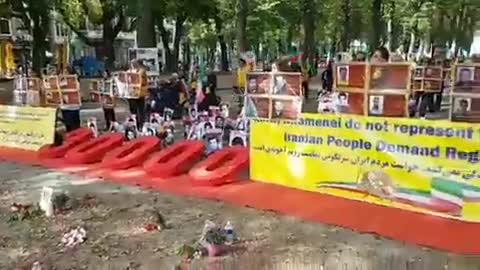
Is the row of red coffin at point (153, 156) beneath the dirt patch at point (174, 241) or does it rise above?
above

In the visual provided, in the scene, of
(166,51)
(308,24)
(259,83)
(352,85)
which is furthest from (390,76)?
(166,51)

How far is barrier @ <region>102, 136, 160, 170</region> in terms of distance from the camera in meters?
10.6

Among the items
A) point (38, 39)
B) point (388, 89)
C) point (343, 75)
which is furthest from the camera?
point (38, 39)

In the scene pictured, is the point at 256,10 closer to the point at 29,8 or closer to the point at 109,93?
the point at 29,8

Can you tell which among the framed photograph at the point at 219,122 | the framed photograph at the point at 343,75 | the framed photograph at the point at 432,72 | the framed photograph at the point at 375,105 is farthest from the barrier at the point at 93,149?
the framed photograph at the point at 432,72

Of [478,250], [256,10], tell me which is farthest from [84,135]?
[256,10]

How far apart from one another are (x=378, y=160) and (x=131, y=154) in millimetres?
4569

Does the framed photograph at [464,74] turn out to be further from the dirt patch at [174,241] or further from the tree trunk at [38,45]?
the tree trunk at [38,45]

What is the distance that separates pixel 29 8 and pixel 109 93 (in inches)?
743

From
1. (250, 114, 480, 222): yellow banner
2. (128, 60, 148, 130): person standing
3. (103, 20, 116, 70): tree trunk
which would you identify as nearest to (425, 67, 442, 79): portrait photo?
(128, 60, 148, 130): person standing

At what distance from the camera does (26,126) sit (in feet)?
41.3

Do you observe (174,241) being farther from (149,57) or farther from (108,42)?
(108,42)

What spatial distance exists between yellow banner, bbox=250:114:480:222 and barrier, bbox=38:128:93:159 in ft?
14.0

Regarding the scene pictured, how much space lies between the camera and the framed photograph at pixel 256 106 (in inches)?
423
